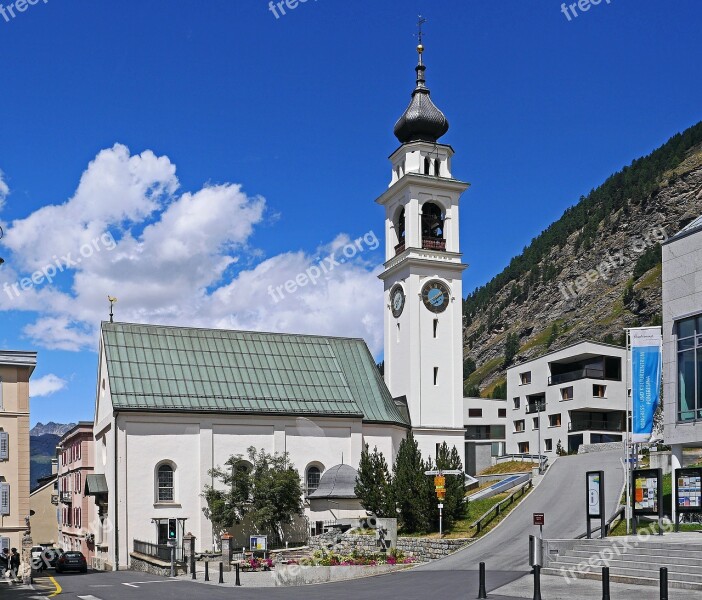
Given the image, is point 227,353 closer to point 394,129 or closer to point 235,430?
point 235,430

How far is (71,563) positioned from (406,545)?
58.2 feet

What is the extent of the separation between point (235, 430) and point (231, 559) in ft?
41.8

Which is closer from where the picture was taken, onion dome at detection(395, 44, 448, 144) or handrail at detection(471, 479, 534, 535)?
handrail at detection(471, 479, 534, 535)

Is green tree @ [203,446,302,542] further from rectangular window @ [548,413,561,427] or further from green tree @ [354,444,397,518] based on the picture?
rectangular window @ [548,413,561,427]

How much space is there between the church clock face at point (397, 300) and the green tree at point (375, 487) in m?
13.6

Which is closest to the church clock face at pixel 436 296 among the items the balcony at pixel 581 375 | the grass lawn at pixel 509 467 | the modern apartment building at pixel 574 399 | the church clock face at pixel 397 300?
the church clock face at pixel 397 300

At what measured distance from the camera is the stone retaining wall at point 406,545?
4050 cm

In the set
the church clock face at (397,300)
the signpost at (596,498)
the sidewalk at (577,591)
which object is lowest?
the sidewalk at (577,591)

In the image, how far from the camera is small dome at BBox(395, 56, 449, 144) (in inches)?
2479

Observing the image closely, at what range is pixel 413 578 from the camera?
32.8 metres

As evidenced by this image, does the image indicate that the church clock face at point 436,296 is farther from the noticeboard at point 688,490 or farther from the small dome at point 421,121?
the noticeboard at point 688,490

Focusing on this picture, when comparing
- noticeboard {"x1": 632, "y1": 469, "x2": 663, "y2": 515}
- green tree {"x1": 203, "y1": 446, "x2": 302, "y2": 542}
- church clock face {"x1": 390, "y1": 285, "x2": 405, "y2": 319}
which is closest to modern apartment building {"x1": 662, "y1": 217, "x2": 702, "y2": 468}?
noticeboard {"x1": 632, "y1": 469, "x2": 663, "y2": 515}

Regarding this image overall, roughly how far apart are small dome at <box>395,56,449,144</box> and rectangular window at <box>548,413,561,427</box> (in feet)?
115

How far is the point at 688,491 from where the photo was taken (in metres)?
32.3
